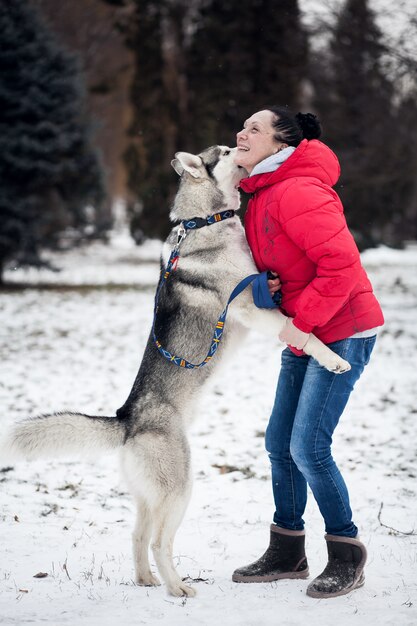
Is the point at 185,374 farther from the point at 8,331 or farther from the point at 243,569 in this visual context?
the point at 8,331

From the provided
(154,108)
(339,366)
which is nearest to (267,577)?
(339,366)

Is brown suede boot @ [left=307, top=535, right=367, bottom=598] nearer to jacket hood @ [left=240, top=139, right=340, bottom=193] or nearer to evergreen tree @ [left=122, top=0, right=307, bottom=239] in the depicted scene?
jacket hood @ [left=240, top=139, right=340, bottom=193]

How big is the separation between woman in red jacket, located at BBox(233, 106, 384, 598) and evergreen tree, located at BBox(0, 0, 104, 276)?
14.2 metres

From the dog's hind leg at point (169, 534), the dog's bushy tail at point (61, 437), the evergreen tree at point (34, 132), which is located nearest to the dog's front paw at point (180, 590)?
the dog's hind leg at point (169, 534)

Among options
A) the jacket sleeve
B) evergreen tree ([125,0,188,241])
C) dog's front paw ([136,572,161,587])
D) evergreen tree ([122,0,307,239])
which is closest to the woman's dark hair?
the jacket sleeve

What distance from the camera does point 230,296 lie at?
344 cm

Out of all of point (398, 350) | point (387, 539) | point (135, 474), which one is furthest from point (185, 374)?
point (398, 350)

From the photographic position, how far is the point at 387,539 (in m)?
4.03

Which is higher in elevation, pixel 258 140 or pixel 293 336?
pixel 258 140

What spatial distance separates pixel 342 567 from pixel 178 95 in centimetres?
2262

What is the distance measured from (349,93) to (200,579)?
16.3 metres

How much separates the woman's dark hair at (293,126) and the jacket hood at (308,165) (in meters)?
0.12

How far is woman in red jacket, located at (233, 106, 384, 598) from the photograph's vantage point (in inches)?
118

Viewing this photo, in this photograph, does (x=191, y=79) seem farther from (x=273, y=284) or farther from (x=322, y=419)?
(x=322, y=419)
